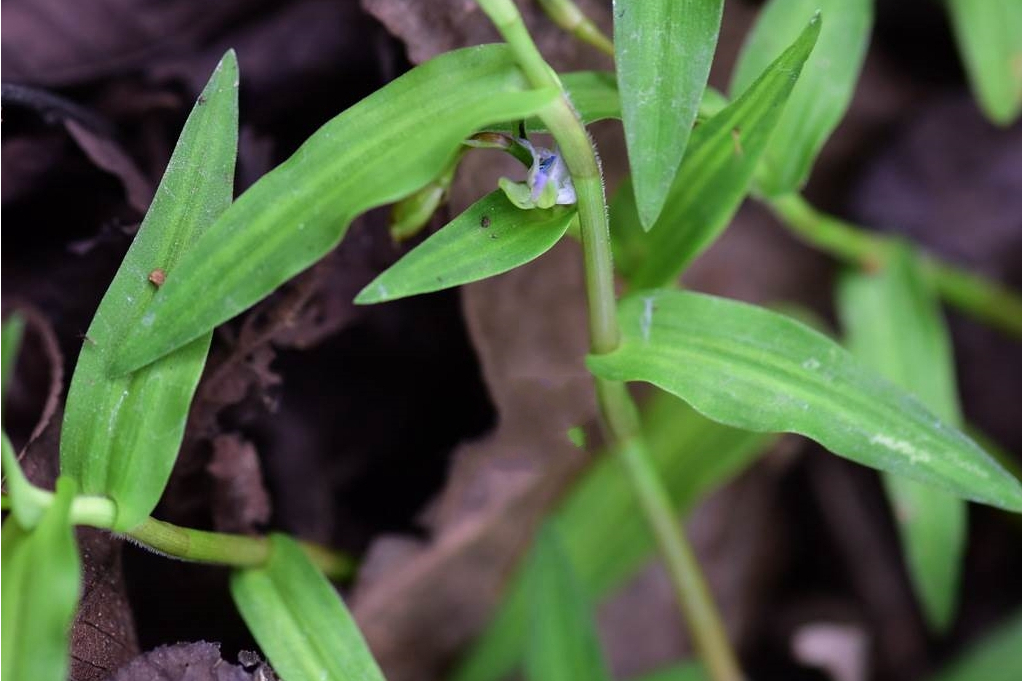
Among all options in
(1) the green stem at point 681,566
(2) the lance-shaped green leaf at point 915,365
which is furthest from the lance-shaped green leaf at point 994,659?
(1) the green stem at point 681,566

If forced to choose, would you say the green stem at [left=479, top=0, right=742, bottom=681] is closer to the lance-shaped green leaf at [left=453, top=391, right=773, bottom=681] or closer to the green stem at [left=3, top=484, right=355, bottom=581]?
the lance-shaped green leaf at [left=453, top=391, right=773, bottom=681]

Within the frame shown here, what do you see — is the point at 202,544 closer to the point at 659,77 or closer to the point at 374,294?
the point at 374,294

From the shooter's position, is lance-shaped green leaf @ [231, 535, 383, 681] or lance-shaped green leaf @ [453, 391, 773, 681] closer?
lance-shaped green leaf @ [231, 535, 383, 681]

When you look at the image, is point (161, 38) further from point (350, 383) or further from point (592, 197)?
point (592, 197)

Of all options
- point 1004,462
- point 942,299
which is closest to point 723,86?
point 942,299

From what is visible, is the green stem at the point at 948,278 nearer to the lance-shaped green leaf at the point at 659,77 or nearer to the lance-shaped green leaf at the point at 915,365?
the lance-shaped green leaf at the point at 915,365

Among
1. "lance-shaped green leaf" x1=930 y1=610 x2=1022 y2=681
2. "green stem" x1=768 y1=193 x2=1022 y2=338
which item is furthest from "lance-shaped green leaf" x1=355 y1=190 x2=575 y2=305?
"lance-shaped green leaf" x1=930 y1=610 x2=1022 y2=681
